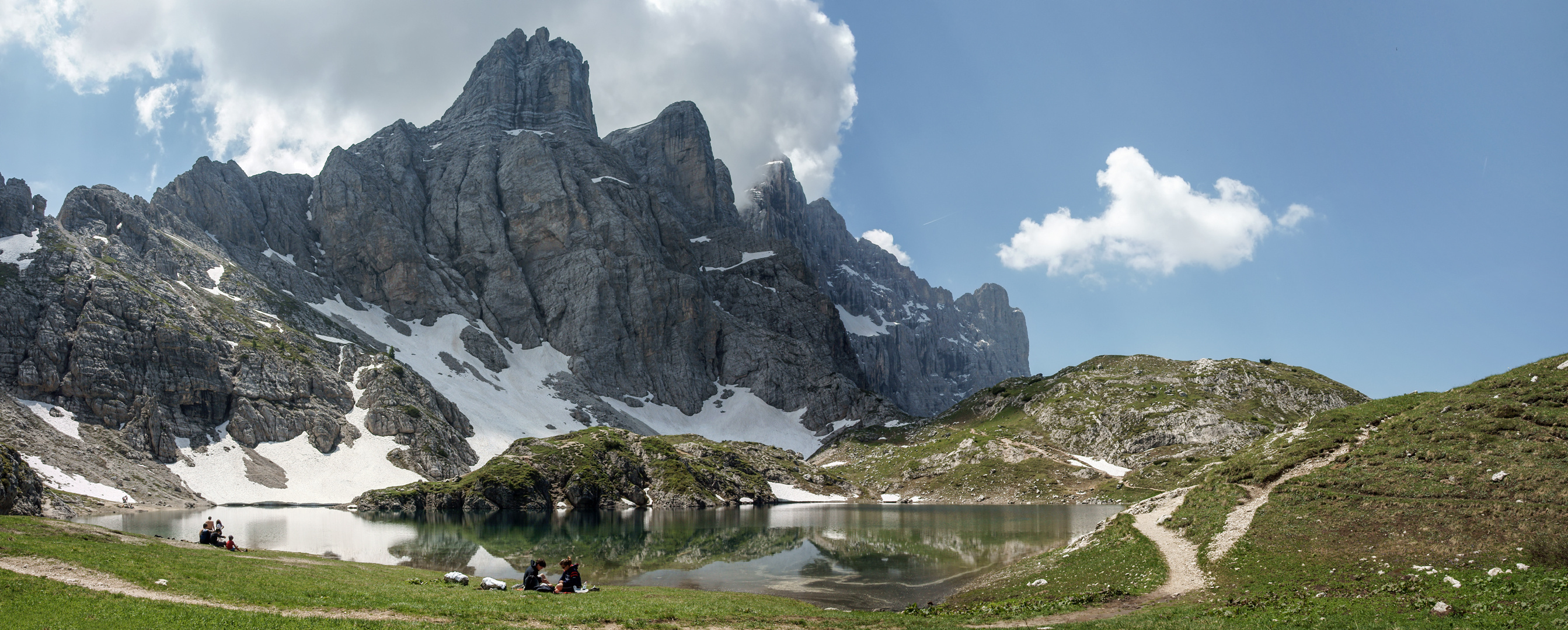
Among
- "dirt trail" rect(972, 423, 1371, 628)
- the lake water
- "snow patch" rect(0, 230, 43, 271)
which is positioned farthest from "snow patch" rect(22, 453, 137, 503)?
Answer: "dirt trail" rect(972, 423, 1371, 628)

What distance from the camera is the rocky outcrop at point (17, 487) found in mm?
59219

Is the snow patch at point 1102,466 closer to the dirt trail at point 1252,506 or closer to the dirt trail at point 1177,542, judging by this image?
the dirt trail at point 1177,542

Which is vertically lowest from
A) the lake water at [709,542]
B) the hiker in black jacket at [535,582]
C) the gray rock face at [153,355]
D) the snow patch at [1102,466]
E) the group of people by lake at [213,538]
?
the lake water at [709,542]

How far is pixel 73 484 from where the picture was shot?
10431cm

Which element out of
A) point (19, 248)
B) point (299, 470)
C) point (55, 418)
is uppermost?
point (19, 248)

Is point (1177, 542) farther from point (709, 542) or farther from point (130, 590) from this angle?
point (709, 542)

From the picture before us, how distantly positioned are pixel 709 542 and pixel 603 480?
219 feet

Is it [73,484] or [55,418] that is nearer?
[73,484]

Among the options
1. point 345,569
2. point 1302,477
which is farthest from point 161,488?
point 1302,477

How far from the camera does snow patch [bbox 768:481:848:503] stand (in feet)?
518

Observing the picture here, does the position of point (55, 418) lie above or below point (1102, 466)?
above

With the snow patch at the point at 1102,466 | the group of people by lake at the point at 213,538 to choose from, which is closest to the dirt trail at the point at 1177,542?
the group of people by lake at the point at 213,538

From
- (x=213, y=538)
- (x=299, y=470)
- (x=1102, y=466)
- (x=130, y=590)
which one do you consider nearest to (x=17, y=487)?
(x=213, y=538)

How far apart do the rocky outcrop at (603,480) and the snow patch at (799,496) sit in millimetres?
1767
